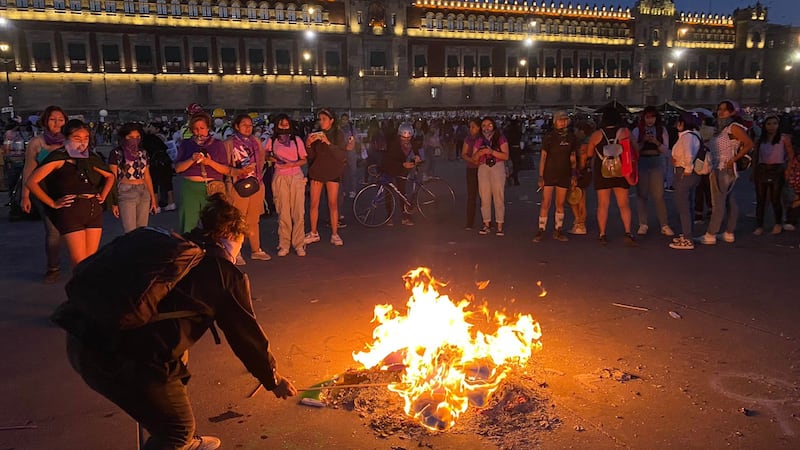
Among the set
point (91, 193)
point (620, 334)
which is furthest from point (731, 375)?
point (91, 193)

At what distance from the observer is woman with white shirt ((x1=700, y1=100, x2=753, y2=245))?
7852mm

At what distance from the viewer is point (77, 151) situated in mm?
5973

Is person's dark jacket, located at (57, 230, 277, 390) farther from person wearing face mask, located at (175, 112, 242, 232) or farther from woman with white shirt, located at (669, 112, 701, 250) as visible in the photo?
woman with white shirt, located at (669, 112, 701, 250)

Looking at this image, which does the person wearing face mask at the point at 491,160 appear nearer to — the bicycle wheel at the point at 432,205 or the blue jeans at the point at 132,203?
the bicycle wheel at the point at 432,205

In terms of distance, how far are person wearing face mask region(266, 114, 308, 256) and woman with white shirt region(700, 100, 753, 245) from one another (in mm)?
5344

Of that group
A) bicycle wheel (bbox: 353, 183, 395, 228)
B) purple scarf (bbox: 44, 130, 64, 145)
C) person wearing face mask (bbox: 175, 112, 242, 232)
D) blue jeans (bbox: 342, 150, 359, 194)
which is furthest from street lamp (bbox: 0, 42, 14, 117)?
person wearing face mask (bbox: 175, 112, 242, 232)

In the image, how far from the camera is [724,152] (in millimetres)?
7980

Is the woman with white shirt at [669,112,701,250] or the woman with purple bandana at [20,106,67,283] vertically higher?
the woman with purple bandana at [20,106,67,283]

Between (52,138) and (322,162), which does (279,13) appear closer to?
(322,162)

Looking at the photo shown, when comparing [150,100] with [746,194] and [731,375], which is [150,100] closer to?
[746,194]

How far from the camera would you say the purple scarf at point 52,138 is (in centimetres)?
640

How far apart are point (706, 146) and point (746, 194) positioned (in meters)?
5.94

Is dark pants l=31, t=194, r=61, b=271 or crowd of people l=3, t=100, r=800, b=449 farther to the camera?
dark pants l=31, t=194, r=61, b=271

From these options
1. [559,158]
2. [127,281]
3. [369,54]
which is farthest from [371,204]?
[369,54]
